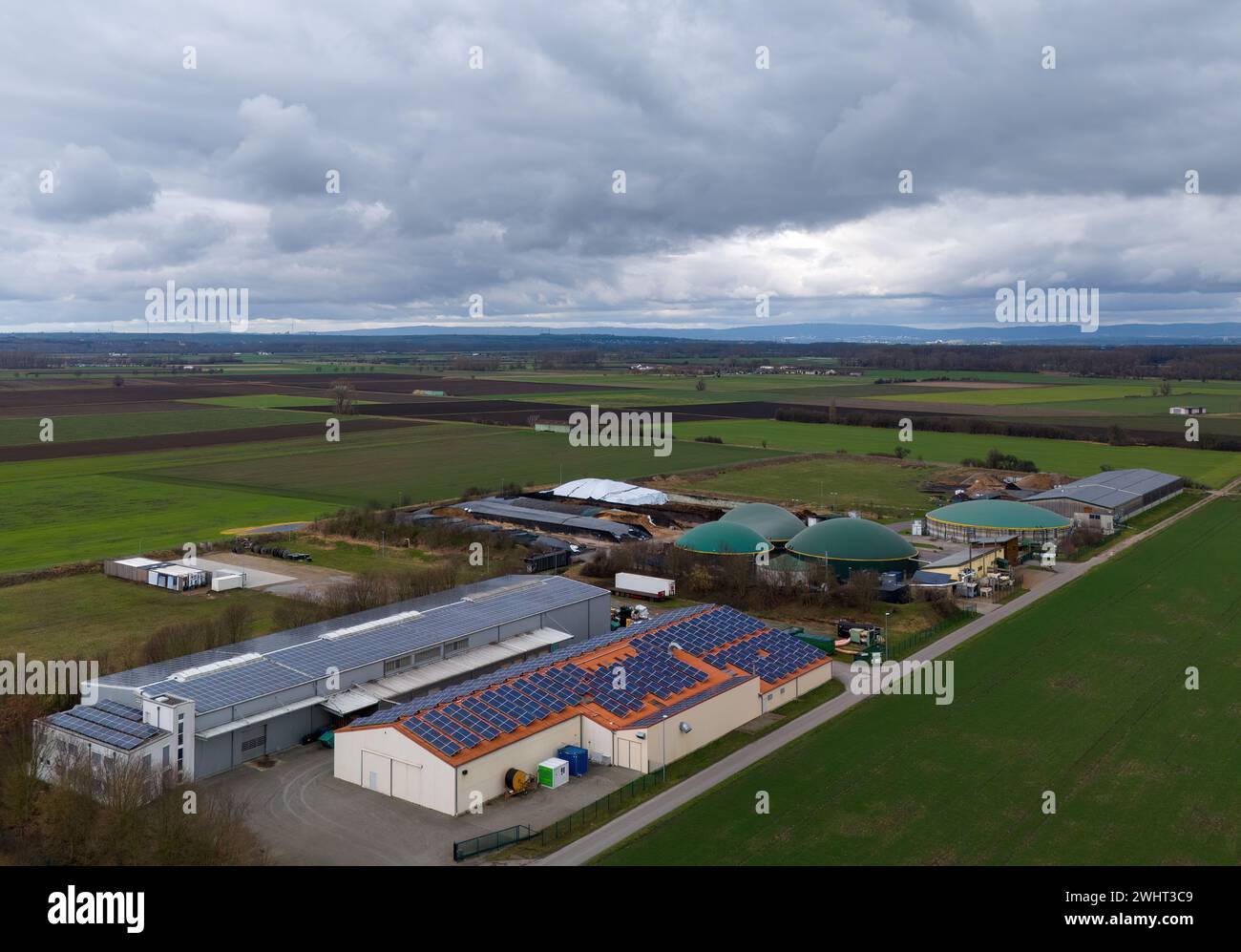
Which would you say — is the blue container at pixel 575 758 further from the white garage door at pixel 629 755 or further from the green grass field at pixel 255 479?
the green grass field at pixel 255 479

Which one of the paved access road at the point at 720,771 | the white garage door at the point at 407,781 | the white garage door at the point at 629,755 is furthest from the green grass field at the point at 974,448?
the white garage door at the point at 407,781

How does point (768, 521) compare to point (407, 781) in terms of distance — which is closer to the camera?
point (407, 781)

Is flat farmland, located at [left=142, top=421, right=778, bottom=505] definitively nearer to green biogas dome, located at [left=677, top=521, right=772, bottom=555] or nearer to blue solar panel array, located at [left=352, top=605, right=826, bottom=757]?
green biogas dome, located at [left=677, top=521, right=772, bottom=555]

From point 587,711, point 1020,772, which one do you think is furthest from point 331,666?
point 1020,772

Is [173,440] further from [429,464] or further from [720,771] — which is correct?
[720,771]

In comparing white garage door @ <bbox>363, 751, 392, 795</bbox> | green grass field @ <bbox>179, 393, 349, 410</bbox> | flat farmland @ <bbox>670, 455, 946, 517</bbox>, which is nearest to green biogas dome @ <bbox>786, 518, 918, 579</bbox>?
flat farmland @ <bbox>670, 455, 946, 517</bbox>
